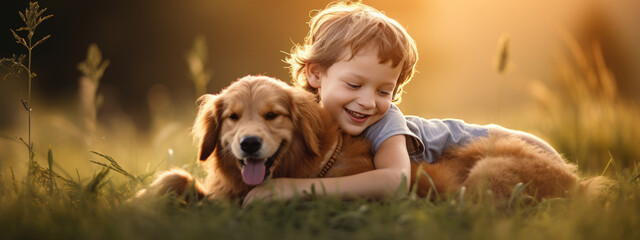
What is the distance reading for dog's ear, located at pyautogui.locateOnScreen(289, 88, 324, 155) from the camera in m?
2.93

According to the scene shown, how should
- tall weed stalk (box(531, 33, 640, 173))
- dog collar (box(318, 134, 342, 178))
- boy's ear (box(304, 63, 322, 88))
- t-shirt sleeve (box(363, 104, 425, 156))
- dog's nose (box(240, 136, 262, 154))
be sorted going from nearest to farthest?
1. dog's nose (box(240, 136, 262, 154))
2. dog collar (box(318, 134, 342, 178))
3. t-shirt sleeve (box(363, 104, 425, 156))
4. boy's ear (box(304, 63, 322, 88))
5. tall weed stalk (box(531, 33, 640, 173))

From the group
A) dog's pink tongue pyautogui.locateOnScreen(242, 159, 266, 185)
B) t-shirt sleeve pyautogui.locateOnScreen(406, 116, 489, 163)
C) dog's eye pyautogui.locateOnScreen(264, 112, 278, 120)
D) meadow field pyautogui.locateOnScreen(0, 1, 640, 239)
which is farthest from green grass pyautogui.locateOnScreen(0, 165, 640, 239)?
t-shirt sleeve pyautogui.locateOnScreen(406, 116, 489, 163)

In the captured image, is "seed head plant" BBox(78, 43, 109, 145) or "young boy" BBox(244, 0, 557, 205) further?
"seed head plant" BBox(78, 43, 109, 145)

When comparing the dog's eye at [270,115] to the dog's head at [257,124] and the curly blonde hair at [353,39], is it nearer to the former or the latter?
the dog's head at [257,124]

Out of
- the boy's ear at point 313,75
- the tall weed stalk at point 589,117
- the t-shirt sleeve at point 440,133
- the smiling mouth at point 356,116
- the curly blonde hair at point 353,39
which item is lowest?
the tall weed stalk at point 589,117

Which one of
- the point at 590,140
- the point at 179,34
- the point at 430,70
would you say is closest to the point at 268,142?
the point at 590,140

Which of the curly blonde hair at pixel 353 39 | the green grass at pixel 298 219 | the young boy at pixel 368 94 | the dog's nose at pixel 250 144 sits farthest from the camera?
the curly blonde hair at pixel 353 39

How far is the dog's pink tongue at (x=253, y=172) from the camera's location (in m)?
2.80

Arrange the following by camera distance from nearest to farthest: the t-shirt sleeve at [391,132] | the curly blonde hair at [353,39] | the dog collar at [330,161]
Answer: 1. the dog collar at [330,161]
2. the t-shirt sleeve at [391,132]
3. the curly blonde hair at [353,39]

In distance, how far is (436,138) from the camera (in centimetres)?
369

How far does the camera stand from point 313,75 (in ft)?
12.0

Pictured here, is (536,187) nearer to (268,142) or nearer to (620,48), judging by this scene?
(268,142)

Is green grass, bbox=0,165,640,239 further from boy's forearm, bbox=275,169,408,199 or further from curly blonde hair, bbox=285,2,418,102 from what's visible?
curly blonde hair, bbox=285,2,418,102

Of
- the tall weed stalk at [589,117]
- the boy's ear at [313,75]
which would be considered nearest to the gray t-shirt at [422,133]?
the boy's ear at [313,75]
